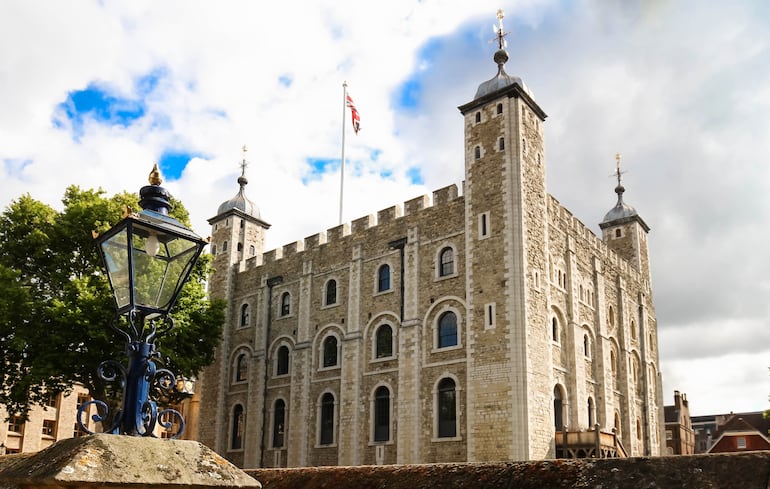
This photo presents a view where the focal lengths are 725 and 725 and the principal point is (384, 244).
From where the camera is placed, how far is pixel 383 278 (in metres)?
30.5

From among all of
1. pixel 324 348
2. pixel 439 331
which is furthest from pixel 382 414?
pixel 324 348

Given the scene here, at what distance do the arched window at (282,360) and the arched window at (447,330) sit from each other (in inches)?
361

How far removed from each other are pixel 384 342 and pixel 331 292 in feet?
14.1

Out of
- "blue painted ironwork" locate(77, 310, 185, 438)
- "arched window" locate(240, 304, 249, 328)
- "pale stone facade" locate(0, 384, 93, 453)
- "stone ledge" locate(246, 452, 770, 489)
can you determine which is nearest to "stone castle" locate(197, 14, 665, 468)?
"arched window" locate(240, 304, 249, 328)

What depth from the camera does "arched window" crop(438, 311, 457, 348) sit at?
2709 cm

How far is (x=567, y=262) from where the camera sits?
1182 inches

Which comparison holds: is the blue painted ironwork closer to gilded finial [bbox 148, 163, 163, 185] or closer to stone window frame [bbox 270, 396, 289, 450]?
gilded finial [bbox 148, 163, 163, 185]

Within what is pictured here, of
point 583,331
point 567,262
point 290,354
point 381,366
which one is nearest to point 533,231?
point 567,262

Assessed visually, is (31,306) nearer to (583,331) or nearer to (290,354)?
(290,354)

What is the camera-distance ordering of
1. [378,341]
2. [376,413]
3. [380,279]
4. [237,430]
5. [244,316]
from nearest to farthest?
[376,413]
[378,341]
[380,279]
[237,430]
[244,316]

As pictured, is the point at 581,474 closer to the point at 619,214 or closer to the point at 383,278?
the point at 383,278

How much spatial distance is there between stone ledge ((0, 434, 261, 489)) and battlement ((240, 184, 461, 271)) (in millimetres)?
25113

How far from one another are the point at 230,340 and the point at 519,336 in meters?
17.4

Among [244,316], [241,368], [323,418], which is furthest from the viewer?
[244,316]
